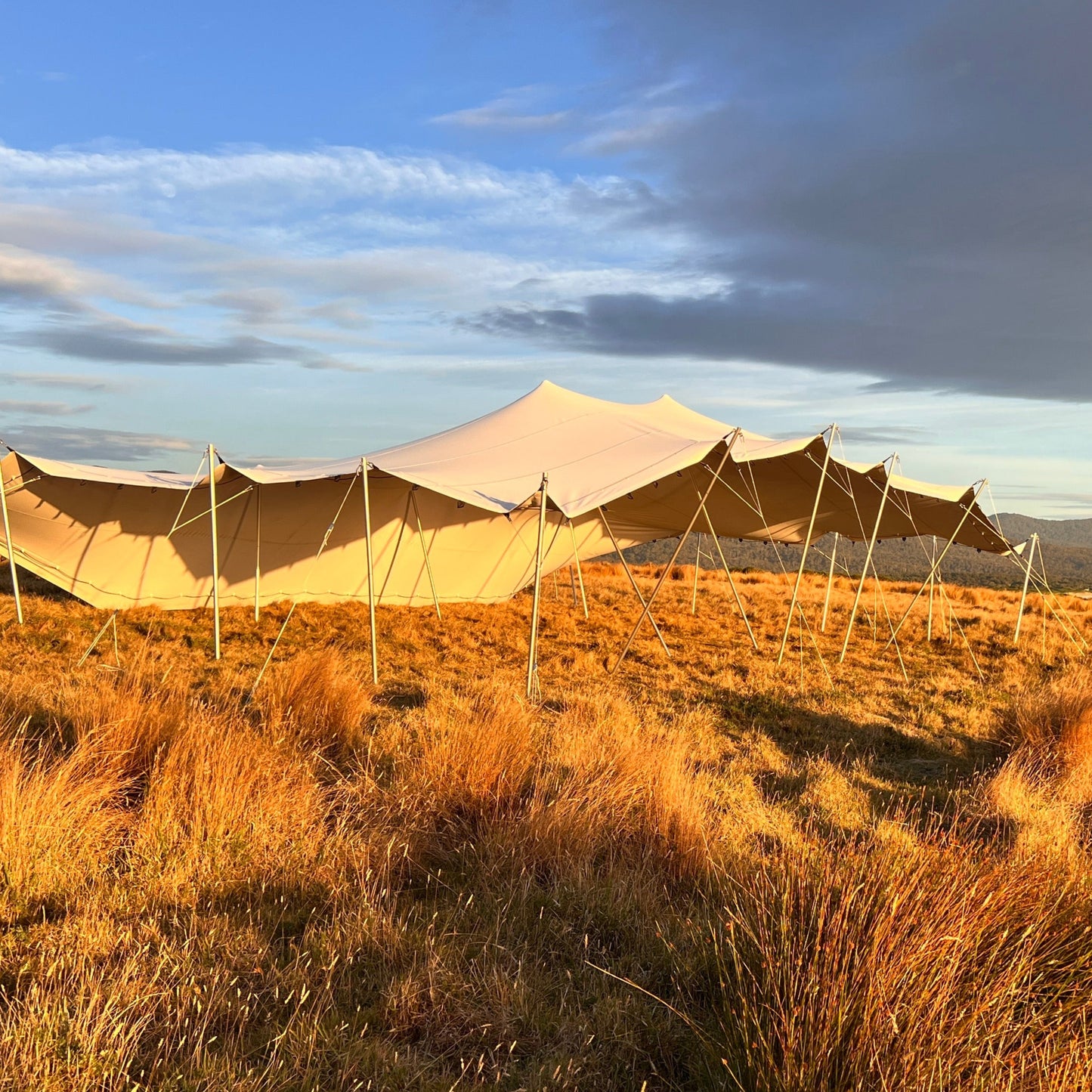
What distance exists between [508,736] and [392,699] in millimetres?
3100

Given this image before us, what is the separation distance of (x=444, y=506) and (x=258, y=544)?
2.98 meters

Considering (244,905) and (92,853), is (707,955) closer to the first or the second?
(244,905)

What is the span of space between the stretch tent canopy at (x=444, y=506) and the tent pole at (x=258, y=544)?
3 cm

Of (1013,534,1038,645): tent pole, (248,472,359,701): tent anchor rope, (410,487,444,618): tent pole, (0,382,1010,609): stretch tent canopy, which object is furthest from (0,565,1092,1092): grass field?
(1013,534,1038,645): tent pole

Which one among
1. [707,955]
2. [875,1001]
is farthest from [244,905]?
[875,1001]

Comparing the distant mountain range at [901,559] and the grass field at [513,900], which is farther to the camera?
the distant mountain range at [901,559]

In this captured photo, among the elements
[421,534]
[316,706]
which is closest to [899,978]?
[316,706]

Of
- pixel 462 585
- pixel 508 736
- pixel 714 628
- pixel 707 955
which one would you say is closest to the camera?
pixel 707 955

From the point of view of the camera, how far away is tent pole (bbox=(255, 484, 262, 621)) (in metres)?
12.0

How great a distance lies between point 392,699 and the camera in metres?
8.21

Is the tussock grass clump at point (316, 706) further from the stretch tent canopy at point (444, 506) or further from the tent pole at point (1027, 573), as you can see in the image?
the tent pole at point (1027, 573)

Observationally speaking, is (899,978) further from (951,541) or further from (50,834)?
(951,541)

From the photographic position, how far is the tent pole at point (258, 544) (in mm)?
12023

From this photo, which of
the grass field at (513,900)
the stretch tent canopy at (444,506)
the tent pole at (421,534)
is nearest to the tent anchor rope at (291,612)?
the stretch tent canopy at (444,506)
